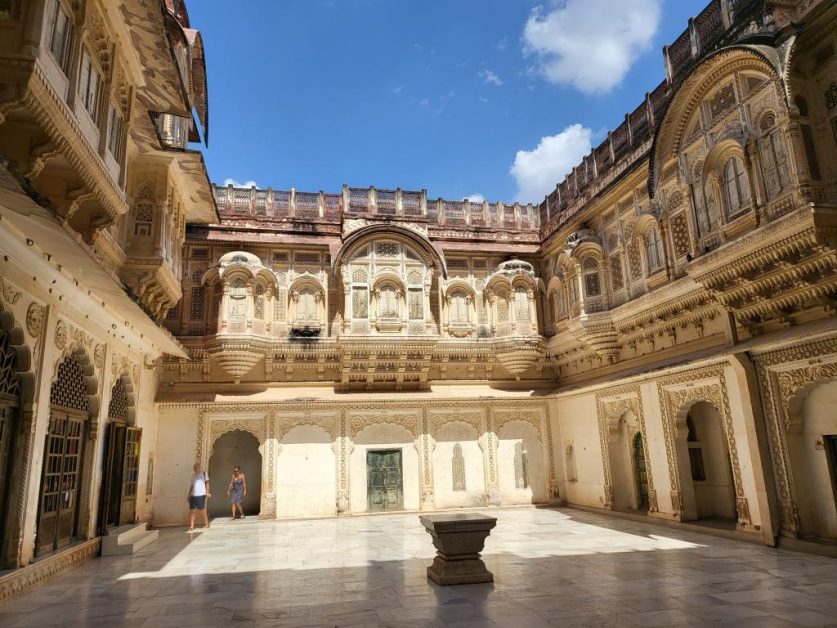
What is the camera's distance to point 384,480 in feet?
47.8

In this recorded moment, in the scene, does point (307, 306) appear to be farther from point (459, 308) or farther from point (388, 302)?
point (459, 308)

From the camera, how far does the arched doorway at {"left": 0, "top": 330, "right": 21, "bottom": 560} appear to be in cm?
636

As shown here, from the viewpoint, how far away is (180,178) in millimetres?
11156

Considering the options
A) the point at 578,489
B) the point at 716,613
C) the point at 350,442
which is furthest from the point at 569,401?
the point at 716,613

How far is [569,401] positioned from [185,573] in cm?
1011

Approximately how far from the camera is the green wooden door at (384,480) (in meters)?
14.4

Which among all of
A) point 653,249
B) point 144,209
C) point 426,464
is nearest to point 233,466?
point 426,464

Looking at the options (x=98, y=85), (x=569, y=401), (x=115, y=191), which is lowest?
(x=569, y=401)

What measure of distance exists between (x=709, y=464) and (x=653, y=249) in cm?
462

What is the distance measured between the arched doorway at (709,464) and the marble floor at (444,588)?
2.15 m

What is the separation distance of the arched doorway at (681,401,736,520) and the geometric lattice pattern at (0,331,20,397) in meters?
10.8

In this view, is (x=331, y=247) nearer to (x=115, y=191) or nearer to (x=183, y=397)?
(x=183, y=397)

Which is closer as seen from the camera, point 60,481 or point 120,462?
point 60,481

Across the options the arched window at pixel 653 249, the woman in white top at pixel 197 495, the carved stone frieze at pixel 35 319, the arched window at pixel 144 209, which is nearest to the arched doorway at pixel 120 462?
the woman in white top at pixel 197 495
